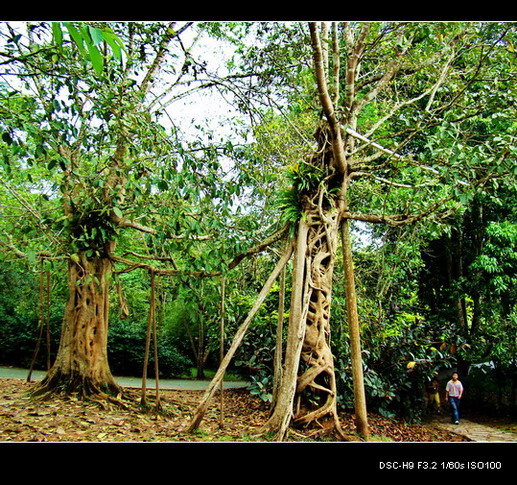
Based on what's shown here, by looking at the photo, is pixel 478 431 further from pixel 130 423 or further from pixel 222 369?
pixel 130 423

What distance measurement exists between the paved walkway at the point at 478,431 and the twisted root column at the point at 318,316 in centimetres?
367

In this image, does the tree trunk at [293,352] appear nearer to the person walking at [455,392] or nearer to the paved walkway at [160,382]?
the person walking at [455,392]

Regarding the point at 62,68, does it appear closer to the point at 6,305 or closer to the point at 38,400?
the point at 38,400

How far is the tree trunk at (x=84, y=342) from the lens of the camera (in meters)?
5.26

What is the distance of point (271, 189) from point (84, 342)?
3521mm

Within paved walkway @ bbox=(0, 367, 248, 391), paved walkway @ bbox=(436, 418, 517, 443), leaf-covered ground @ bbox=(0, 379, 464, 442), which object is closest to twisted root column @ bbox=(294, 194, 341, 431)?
leaf-covered ground @ bbox=(0, 379, 464, 442)

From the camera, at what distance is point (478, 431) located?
713 centimetres

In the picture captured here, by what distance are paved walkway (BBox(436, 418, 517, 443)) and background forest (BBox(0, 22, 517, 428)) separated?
2.91 ft

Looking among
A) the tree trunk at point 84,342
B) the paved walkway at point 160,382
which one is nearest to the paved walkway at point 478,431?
the paved walkway at point 160,382

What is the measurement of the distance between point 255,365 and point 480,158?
472 centimetres

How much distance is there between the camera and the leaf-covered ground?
394 cm

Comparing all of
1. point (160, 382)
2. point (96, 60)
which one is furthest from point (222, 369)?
point (160, 382)

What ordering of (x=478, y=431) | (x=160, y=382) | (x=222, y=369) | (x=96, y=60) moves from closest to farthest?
(x=96, y=60), (x=222, y=369), (x=478, y=431), (x=160, y=382)

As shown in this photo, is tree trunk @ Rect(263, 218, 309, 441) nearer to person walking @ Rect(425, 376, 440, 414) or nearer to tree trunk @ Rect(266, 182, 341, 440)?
tree trunk @ Rect(266, 182, 341, 440)
